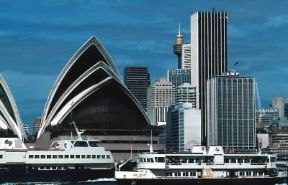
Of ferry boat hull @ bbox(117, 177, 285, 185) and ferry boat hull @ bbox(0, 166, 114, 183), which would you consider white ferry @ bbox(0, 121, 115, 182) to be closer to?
ferry boat hull @ bbox(0, 166, 114, 183)

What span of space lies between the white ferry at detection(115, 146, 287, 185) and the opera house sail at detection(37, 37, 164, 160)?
52398mm

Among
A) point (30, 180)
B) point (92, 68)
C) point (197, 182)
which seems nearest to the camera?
point (197, 182)

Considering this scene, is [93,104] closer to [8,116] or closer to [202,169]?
[8,116]

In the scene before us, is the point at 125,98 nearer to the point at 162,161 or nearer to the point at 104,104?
the point at 104,104

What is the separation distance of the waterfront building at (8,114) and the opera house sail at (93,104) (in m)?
4.36

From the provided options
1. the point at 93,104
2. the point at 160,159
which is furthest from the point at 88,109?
the point at 160,159

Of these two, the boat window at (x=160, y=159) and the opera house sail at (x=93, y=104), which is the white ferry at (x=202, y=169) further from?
the opera house sail at (x=93, y=104)

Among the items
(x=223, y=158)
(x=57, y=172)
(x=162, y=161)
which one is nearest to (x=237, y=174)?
(x=223, y=158)

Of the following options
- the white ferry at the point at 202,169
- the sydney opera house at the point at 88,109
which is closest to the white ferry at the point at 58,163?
the white ferry at the point at 202,169

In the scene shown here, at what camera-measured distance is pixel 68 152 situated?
9344 centimetres

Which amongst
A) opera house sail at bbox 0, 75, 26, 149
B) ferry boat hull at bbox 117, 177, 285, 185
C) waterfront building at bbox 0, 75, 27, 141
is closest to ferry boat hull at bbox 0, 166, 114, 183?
ferry boat hull at bbox 117, 177, 285, 185

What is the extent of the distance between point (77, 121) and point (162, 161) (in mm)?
58726

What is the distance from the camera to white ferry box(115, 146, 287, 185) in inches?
2830

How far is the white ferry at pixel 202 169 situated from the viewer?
71875 millimetres
